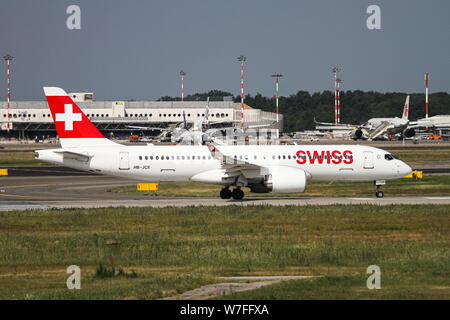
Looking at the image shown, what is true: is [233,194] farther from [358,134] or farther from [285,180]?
[358,134]

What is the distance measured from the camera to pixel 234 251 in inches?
969

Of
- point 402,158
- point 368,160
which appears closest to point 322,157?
point 368,160

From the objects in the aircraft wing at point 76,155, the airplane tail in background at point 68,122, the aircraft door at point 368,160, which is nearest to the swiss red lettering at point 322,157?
the aircraft door at point 368,160

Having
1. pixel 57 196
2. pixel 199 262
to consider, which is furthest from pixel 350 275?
pixel 57 196

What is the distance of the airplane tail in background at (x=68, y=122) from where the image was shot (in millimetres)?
42094

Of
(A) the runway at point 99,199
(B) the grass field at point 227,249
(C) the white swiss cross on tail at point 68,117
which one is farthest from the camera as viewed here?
(C) the white swiss cross on tail at point 68,117

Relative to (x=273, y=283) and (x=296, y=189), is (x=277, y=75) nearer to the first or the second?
(x=296, y=189)

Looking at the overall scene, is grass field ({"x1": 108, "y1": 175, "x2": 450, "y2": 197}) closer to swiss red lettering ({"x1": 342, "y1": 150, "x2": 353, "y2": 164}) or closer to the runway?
the runway

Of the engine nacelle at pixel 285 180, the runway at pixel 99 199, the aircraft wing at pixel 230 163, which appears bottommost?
the runway at pixel 99 199

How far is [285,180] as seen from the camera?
40000 mm

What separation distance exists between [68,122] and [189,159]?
777 centimetres

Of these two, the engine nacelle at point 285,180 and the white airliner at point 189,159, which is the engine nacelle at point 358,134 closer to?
the white airliner at point 189,159

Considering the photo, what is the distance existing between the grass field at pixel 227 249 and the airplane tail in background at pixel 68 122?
23.9ft
